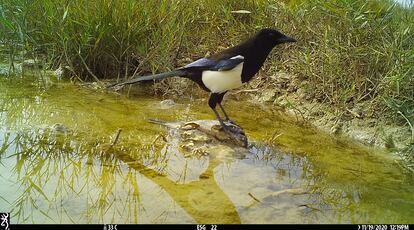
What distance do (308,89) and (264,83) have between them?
609mm

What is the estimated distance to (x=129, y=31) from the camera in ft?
14.2

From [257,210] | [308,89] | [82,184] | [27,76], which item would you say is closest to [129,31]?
[27,76]

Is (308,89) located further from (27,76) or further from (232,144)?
(27,76)

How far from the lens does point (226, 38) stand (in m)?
4.95

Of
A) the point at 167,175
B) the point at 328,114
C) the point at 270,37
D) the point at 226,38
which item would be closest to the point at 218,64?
the point at 270,37

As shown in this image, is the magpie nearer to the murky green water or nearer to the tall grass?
the murky green water

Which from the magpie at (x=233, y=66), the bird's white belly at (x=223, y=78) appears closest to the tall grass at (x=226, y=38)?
the magpie at (x=233, y=66)

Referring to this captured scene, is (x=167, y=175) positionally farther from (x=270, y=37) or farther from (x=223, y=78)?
(x=270, y=37)

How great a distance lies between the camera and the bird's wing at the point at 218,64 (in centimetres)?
316

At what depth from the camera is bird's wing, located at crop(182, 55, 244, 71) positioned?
3164 mm

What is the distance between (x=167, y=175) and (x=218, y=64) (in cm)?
94

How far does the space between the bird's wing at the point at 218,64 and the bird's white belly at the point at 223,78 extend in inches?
0.9

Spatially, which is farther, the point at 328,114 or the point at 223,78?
the point at 328,114

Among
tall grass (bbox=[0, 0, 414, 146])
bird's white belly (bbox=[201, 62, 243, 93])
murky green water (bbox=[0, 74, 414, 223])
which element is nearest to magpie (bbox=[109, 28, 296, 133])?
bird's white belly (bbox=[201, 62, 243, 93])
